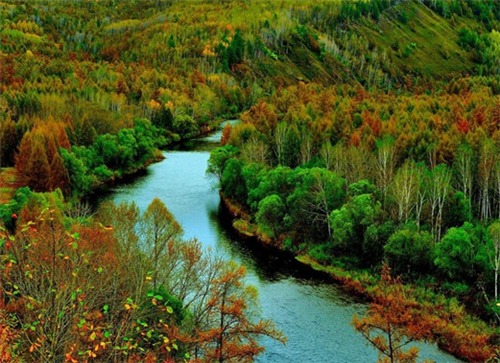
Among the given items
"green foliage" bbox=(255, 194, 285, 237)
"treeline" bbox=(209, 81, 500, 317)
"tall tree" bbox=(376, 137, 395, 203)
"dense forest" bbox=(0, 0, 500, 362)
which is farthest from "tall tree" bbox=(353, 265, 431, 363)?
"green foliage" bbox=(255, 194, 285, 237)

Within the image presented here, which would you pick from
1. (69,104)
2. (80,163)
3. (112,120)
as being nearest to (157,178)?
(80,163)

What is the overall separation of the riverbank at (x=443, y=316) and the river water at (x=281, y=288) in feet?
3.27

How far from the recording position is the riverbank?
129 feet

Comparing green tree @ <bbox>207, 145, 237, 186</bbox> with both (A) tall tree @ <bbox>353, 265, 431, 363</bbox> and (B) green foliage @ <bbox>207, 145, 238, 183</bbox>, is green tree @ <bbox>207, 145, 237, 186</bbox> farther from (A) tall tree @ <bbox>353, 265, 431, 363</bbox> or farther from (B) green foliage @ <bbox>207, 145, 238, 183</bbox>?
(A) tall tree @ <bbox>353, 265, 431, 363</bbox>

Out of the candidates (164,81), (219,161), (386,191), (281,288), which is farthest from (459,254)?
(164,81)

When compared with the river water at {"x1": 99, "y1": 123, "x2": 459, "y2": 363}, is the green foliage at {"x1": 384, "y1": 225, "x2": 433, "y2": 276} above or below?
above

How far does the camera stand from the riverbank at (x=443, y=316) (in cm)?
3922

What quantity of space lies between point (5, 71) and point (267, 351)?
4267 inches

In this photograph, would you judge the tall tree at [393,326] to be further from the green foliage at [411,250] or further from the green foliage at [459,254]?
the green foliage at [459,254]

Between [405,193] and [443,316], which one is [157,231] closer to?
[443,316]

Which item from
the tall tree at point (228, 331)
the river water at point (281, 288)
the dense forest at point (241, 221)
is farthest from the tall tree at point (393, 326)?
the tall tree at point (228, 331)

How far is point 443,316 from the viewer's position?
4372 centimetres

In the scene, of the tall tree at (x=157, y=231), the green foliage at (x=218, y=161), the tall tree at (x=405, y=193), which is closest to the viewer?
the tall tree at (x=157, y=231)

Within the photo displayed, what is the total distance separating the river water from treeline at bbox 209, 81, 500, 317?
10.7 ft
